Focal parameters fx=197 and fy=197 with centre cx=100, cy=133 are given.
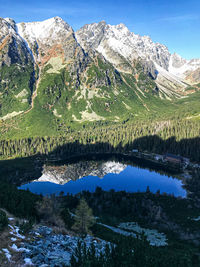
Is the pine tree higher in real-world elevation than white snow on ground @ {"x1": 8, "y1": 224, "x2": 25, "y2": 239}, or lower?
lower

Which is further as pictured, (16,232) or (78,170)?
(78,170)

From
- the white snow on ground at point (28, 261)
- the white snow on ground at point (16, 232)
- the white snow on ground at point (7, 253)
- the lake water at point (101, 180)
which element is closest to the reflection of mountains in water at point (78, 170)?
the lake water at point (101, 180)

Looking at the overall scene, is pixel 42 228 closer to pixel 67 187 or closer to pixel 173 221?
pixel 173 221

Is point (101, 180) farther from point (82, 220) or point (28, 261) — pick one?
point (28, 261)

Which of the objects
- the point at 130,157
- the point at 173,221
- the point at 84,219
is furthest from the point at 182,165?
the point at 84,219

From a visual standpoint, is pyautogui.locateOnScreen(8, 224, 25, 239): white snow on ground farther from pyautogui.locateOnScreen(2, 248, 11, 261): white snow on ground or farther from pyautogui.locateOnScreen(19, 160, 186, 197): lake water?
pyautogui.locateOnScreen(19, 160, 186, 197): lake water

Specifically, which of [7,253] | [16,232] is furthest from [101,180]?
[7,253]

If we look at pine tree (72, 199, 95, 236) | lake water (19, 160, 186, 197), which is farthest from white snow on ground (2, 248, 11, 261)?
lake water (19, 160, 186, 197)
